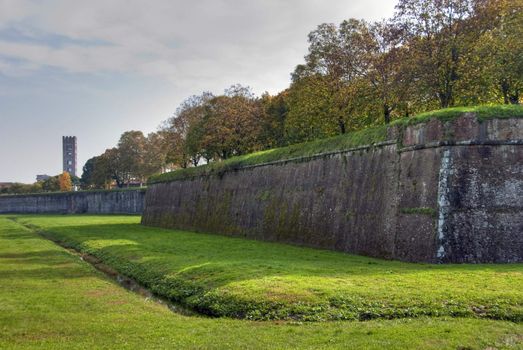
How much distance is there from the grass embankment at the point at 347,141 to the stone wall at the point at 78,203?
34.6 m

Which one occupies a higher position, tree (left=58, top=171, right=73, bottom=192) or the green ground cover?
tree (left=58, top=171, right=73, bottom=192)

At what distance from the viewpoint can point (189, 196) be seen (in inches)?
1601

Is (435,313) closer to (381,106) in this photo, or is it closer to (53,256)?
(53,256)

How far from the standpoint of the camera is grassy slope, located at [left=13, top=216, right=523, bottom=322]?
405 inches

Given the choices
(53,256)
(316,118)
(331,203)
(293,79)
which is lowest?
(53,256)

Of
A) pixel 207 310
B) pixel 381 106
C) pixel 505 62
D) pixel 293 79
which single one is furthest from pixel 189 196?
pixel 207 310

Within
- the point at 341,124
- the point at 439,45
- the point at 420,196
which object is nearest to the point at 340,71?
the point at 341,124

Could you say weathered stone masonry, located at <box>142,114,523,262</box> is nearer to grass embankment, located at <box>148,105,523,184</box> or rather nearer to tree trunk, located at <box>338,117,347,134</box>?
grass embankment, located at <box>148,105,523,184</box>

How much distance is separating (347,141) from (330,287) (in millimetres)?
11903

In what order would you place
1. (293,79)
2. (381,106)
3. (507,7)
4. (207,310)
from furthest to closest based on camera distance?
(293,79)
(381,106)
(507,7)
(207,310)

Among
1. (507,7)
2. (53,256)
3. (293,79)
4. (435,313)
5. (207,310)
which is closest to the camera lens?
(435,313)

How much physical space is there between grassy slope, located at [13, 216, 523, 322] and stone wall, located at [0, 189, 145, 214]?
187 ft

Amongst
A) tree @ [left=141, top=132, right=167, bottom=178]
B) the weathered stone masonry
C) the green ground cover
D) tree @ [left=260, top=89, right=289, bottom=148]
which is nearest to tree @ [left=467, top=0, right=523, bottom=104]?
the weathered stone masonry

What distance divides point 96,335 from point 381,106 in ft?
78.1
